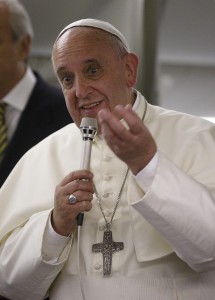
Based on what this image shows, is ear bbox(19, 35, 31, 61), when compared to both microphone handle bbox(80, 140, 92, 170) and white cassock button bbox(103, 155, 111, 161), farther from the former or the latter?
microphone handle bbox(80, 140, 92, 170)

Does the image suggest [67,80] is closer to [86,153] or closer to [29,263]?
[86,153]

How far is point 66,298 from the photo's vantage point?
6.87 ft

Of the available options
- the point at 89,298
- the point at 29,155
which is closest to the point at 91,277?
the point at 89,298

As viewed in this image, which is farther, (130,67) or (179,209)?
(130,67)

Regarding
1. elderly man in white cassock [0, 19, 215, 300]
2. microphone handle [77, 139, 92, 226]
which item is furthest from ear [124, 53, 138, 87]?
microphone handle [77, 139, 92, 226]

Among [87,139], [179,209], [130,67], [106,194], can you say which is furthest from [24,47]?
[179,209]

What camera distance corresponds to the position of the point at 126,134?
5.36 ft

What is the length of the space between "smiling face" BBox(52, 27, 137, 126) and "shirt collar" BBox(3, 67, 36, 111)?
133 cm

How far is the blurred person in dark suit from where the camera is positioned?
11.2 ft

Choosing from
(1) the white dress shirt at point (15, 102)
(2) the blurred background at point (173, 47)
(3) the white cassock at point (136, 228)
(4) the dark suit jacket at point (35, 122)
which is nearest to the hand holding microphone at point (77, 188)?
(3) the white cassock at point (136, 228)

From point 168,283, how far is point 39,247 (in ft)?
1.49

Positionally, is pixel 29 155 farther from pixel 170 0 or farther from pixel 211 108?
pixel 170 0

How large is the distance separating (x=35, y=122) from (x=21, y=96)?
0.73 ft

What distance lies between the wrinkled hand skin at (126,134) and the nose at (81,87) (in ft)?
1.39
